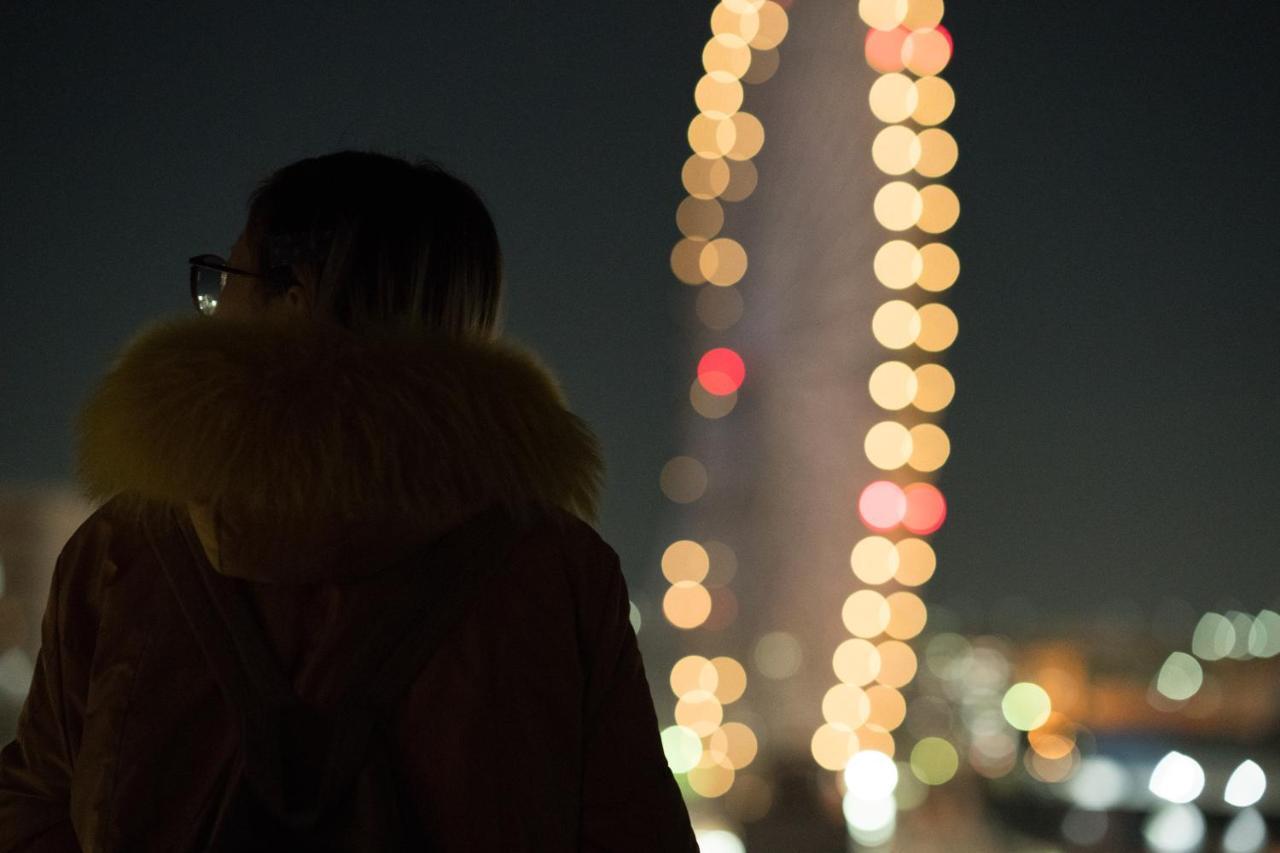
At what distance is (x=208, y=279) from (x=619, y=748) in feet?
1.80

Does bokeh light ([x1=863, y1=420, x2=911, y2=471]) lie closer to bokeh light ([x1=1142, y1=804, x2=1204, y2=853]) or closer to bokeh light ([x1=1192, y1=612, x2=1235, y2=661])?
bokeh light ([x1=1142, y1=804, x2=1204, y2=853])

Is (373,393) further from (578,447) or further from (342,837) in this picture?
(342,837)

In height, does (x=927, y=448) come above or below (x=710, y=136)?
below

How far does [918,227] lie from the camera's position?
22.7 meters

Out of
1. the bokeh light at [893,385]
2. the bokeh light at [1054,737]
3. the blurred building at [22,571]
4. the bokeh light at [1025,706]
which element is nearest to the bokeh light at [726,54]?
the bokeh light at [893,385]

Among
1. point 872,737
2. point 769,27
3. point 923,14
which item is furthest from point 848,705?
point 769,27

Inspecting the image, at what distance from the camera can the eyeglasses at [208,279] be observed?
128cm

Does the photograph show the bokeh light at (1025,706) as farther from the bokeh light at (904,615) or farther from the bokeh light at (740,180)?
the bokeh light at (740,180)

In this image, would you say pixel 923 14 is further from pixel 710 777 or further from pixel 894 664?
pixel 710 777

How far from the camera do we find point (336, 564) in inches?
45.0

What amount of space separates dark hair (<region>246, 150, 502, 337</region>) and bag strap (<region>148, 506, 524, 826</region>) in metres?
0.20

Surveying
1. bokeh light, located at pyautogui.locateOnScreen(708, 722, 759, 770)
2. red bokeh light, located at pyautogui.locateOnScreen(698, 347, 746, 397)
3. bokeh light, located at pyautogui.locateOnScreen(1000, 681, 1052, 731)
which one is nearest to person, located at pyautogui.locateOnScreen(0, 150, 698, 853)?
red bokeh light, located at pyautogui.locateOnScreen(698, 347, 746, 397)

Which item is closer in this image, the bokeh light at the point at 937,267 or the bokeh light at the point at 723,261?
the bokeh light at the point at 937,267

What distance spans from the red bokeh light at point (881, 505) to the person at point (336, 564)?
22209 millimetres
